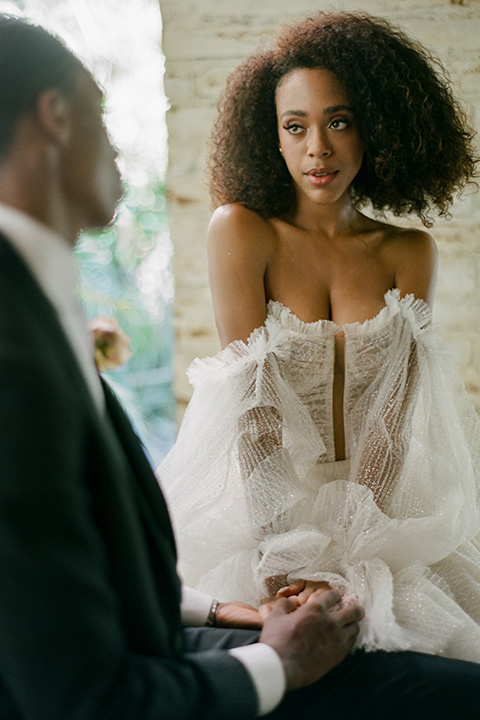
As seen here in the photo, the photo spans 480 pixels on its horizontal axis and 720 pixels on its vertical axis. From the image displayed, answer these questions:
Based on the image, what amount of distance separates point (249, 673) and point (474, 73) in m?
1.86

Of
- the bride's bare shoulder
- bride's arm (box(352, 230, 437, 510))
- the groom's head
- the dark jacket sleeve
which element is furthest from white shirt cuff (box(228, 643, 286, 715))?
the bride's bare shoulder

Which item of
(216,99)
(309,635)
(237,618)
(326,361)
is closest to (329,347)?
→ (326,361)

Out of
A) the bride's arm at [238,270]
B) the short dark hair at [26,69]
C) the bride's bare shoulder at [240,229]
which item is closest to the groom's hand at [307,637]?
the short dark hair at [26,69]

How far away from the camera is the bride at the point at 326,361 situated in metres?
1.23

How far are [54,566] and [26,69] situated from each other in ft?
1.17

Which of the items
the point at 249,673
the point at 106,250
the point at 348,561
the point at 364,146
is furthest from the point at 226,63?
the point at 249,673

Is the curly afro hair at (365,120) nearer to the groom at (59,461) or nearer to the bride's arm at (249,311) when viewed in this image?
the bride's arm at (249,311)

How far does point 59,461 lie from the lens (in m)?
0.48

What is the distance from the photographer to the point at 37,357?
47 centimetres

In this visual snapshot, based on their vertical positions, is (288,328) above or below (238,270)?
below

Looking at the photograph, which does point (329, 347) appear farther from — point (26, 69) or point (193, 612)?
point (26, 69)

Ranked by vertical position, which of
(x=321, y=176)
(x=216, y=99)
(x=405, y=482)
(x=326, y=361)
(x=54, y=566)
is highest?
(x=216, y=99)

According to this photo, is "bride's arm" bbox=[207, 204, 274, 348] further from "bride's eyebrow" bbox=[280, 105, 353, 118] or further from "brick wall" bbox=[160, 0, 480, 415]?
"brick wall" bbox=[160, 0, 480, 415]

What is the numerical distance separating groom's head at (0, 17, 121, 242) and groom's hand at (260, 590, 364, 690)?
47 centimetres
